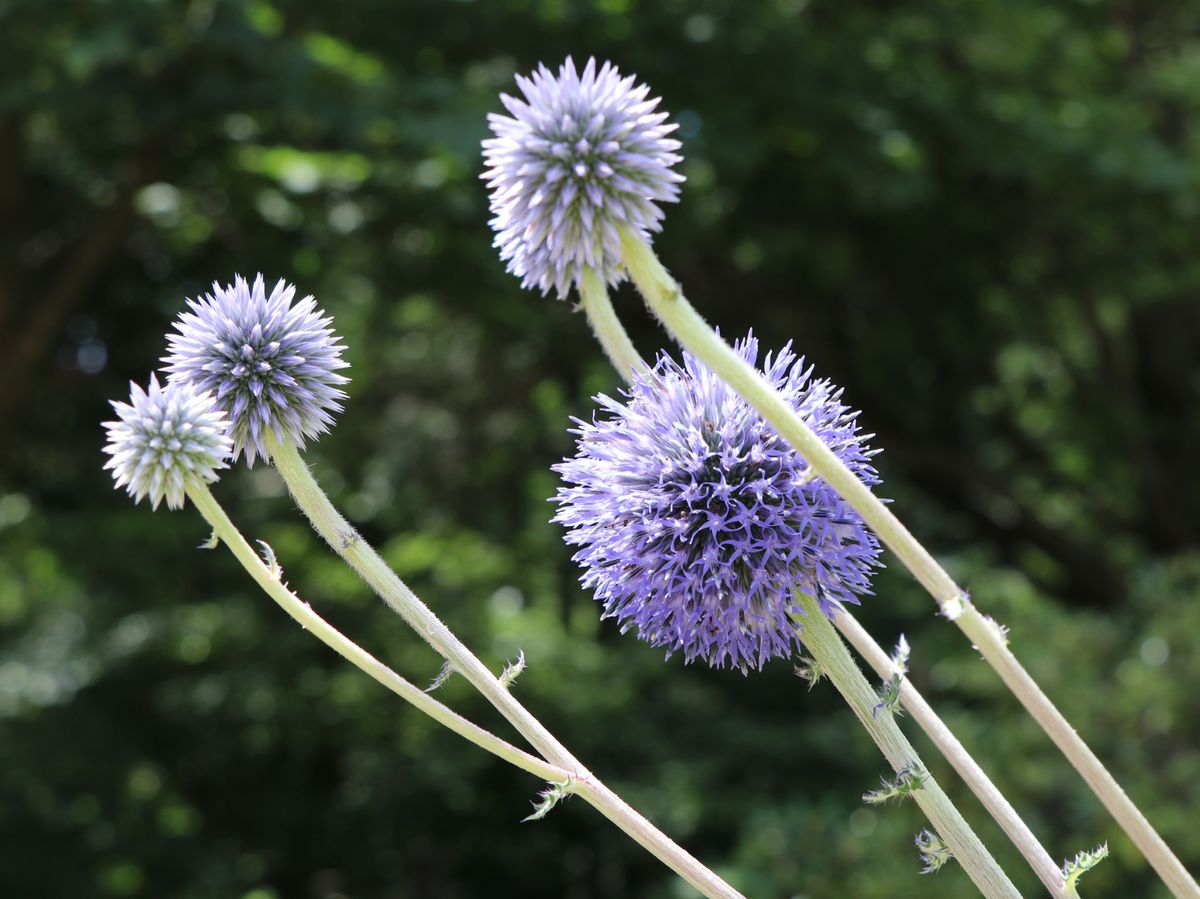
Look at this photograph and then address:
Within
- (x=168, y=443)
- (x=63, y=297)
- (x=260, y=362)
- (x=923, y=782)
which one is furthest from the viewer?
(x=63, y=297)

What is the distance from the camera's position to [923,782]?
153 centimetres

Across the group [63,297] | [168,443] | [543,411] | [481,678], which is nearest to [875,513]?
[481,678]

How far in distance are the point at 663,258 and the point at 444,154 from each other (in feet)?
9.09

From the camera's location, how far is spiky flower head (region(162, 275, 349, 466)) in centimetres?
187

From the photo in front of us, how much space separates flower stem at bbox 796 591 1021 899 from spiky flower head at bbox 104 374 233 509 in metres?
0.85

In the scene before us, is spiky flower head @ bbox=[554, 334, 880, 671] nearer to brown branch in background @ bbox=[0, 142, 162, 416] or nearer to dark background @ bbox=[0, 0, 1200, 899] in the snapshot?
dark background @ bbox=[0, 0, 1200, 899]

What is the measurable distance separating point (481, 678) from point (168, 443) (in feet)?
1.84

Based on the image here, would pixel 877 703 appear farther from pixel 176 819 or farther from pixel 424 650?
pixel 176 819

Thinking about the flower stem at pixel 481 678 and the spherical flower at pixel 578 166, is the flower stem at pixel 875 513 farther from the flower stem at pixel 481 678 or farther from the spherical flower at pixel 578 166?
the flower stem at pixel 481 678

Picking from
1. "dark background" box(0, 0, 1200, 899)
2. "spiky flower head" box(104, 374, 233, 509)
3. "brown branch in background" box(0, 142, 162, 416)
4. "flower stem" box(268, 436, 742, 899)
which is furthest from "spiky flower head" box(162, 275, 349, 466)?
"brown branch in background" box(0, 142, 162, 416)

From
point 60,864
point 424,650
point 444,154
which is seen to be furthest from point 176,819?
point 444,154

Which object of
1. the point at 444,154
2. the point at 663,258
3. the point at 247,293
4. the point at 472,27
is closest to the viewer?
the point at 247,293

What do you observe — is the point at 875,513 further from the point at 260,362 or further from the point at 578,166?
the point at 260,362

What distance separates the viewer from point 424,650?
10.1 metres
